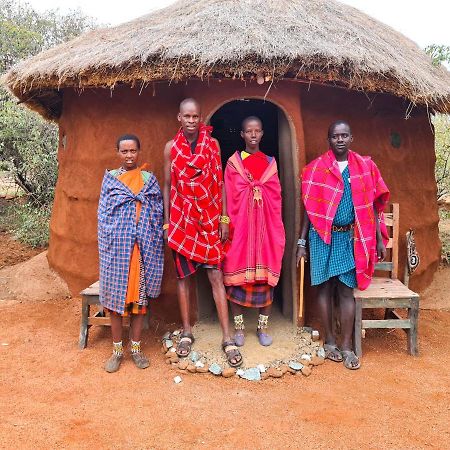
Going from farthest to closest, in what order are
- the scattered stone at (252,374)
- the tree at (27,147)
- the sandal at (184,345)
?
the tree at (27,147) → the sandal at (184,345) → the scattered stone at (252,374)

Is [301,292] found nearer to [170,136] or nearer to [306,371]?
[306,371]

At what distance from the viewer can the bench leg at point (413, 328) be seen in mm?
3379

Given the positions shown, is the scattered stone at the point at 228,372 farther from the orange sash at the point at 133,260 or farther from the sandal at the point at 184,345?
the orange sash at the point at 133,260

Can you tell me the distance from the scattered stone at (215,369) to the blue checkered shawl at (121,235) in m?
0.68

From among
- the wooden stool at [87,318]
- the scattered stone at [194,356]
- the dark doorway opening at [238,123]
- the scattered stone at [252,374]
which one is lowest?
the scattered stone at [252,374]

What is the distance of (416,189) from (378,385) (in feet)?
7.90

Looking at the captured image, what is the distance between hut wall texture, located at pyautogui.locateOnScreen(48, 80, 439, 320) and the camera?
3.74 metres

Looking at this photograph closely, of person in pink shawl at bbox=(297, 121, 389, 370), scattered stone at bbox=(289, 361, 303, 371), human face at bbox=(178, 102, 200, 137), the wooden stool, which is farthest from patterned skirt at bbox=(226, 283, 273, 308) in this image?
human face at bbox=(178, 102, 200, 137)

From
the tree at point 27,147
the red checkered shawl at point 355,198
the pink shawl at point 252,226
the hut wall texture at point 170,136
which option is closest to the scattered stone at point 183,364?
the pink shawl at point 252,226

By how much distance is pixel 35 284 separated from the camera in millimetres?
4961

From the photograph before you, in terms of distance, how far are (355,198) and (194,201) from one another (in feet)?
3.79

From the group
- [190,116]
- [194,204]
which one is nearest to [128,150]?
[190,116]

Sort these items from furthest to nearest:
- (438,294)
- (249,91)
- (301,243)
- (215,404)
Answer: (438,294), (249,91), (301,243), (215,404)

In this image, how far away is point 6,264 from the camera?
21.1ft
